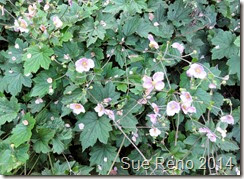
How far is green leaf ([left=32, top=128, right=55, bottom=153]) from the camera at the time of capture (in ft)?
5.02

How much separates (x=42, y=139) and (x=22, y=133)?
9 centimetres

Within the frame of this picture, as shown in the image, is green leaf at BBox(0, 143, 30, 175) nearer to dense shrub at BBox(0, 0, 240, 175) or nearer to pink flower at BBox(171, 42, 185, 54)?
dense shrub at BBox(0, 0, 240, 175)

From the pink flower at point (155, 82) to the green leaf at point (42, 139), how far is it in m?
0.47

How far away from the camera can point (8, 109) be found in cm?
160

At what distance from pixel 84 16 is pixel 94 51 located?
0.18 meters

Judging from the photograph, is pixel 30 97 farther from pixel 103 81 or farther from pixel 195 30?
pixel 195 30

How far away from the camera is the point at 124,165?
1.67m

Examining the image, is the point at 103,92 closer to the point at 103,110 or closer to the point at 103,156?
the point at 103,110

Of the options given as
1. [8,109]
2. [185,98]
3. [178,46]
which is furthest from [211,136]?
[8,109]

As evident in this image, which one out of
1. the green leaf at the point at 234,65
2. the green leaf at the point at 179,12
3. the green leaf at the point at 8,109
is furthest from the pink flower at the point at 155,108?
the green leaf at the point at 8,109

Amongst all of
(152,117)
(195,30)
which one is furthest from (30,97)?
(195,30)

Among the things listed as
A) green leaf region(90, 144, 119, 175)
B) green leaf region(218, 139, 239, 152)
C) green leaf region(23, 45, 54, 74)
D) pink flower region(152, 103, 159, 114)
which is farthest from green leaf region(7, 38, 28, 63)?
green leaf region(218, 139, 239, 152)

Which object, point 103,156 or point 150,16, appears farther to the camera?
point 150,16

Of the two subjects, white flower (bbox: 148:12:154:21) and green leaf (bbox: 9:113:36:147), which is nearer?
green leaf (bbox: 9:113:36:147)
